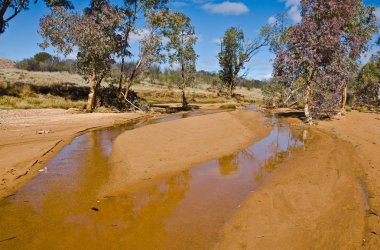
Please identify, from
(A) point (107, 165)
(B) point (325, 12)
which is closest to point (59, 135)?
(A) point (107, 165)

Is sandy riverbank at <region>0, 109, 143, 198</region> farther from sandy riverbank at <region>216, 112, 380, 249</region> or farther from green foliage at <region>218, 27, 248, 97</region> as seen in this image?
green foliage at <region>218, 27, 248, 97</region>

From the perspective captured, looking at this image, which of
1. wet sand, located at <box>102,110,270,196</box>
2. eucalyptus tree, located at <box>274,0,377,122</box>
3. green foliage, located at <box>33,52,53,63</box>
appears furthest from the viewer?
green foliage, located at <box>33,52,53,63</box>

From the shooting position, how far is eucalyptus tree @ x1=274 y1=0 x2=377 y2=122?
19.3m

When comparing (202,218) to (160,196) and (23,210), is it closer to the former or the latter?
(160,196)

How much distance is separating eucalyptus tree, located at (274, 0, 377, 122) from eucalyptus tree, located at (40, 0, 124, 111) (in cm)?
1315

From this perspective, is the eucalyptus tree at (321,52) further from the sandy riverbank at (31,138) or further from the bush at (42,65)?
the bush at (42,65)

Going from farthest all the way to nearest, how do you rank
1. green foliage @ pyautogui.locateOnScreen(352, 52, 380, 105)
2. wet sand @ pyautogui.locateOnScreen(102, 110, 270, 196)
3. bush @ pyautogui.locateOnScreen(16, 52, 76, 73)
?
bush @ pyautogui.locateOnScreen(16, 52, 76, 73), green foliage @ pyautogui.locateOnScreen(352, 52, 380, 105), wet sand @ pyautogui.locateOnScreen(102, 110, 270, 196)

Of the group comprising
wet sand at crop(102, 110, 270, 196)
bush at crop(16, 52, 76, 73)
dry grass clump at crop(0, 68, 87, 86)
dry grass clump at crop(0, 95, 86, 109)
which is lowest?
wet sand at crop(102, 110, 270, 196)

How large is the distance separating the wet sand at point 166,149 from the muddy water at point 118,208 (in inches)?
17.9

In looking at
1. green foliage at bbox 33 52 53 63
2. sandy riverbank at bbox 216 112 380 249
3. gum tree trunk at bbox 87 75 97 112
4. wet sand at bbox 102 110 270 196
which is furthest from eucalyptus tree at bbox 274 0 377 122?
green foliage at bbox 33 52 53 63

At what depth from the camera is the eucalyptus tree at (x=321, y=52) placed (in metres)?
19.3

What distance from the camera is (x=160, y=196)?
750cm

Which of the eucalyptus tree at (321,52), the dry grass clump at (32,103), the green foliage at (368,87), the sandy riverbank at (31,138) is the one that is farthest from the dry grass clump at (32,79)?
the green foliage at (368,87)

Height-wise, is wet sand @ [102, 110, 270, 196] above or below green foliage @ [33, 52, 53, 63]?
below
